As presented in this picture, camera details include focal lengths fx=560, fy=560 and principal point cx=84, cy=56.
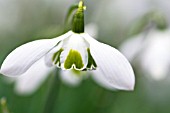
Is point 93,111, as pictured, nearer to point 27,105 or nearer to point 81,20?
point 27,105

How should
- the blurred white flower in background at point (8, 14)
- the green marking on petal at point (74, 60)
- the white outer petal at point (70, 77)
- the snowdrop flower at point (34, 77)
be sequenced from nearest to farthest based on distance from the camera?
the green marking on petal at point (74, 60), the snowdrop flower at point (34, 77), the white outer petal at point (70, 77), the blurred white flower in background at point (8, 14)

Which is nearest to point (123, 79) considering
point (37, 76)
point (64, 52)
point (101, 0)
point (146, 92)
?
point (64, 52)

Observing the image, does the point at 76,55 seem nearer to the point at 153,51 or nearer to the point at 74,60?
the point at 74,60

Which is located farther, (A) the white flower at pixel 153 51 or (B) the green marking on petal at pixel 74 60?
(A) the white flower at pixel 153 51

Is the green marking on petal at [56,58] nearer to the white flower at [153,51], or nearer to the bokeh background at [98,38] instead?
the bokeh background at [98,38]

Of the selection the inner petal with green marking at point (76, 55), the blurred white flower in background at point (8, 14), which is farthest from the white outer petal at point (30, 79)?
the blurred white flower in background at point (8, 14)

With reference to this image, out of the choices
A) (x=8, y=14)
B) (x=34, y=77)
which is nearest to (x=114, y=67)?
(x=34, y=77)
